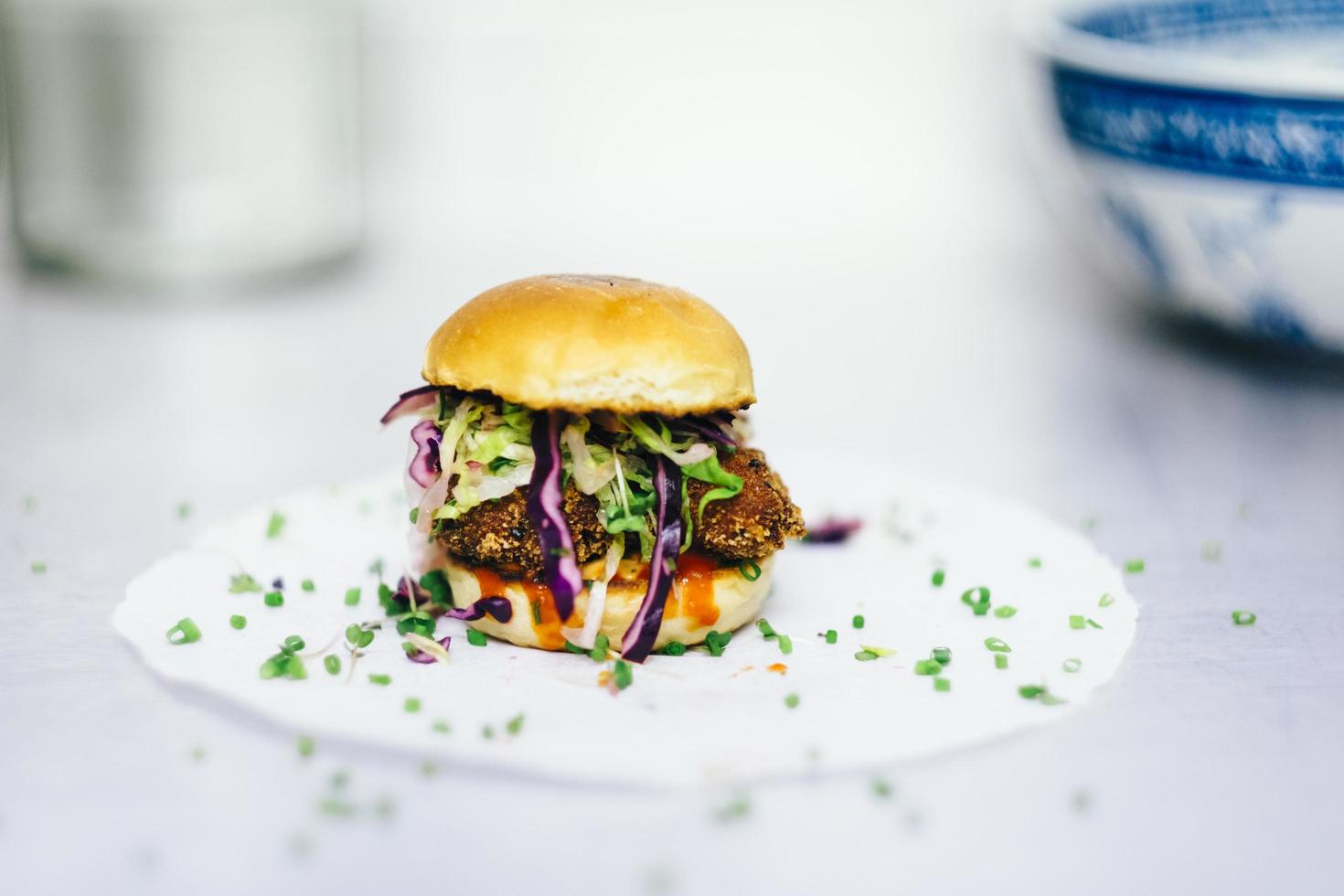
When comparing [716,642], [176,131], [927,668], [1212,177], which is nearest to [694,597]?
[716,642]

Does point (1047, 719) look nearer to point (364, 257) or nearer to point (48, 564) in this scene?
point (48, 564)

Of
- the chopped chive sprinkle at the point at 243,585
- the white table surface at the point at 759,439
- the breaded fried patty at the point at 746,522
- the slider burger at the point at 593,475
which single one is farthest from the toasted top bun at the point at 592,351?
the white table surface at the point at 759,439

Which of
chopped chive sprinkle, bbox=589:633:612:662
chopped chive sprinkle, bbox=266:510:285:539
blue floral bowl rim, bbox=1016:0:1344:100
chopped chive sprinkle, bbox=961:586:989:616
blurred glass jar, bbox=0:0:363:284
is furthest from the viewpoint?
blurred glass jar, bbox=0:0:363:284

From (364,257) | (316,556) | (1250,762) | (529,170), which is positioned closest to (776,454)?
(316,556)

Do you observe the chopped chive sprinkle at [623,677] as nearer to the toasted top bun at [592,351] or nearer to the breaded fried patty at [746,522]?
the breaded fried patty at [746,522]

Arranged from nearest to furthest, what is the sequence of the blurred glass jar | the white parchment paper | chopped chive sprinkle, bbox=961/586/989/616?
the white parchment paper, chopped chive sprinkle, bbox=961/586/989/616, the blurred glass jar

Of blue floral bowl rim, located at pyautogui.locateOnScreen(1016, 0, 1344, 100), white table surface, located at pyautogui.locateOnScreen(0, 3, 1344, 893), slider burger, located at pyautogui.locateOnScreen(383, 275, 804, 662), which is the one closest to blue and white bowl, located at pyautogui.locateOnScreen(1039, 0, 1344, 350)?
blue floral bowl rim, located at pyautogui.locateOnScreen(1016, 0, 1344, 100)

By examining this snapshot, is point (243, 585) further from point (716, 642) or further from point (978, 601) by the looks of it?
point (978, 601)

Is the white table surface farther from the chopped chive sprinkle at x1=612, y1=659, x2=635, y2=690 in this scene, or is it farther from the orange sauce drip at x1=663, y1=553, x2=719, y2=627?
the orange sauce drip at x1=663, y1=553, x2=719, y2=627
